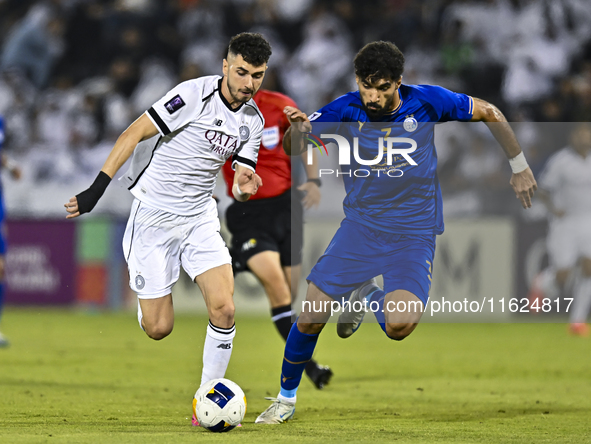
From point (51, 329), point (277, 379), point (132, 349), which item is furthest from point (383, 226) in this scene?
point (51, 329)

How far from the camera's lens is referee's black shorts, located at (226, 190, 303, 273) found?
745 cm

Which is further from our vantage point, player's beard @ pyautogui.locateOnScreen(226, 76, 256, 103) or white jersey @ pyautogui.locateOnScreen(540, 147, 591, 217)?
white jersey @ pyautogui.locateOnScreen(540, 147, 591, 217)

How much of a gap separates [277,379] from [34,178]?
8000 millimetres

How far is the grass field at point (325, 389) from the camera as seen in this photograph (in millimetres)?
4996

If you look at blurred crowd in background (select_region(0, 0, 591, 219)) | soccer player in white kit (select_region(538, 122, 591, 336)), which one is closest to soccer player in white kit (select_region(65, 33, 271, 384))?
soccer player in white kit (select_region(538, 122, 591, 336))

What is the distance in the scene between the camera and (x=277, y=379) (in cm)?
771

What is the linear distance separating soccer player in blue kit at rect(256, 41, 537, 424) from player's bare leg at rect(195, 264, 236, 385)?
1.33 ft

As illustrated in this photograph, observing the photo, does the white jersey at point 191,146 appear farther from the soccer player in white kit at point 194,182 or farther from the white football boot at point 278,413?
the white football boot at point 278,413

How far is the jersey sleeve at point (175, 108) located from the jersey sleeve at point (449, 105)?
146cm

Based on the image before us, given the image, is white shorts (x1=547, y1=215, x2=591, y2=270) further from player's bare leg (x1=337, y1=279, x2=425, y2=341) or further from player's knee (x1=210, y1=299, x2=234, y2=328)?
player's knee (x1=210, y1=299, x2=234, y2=328)

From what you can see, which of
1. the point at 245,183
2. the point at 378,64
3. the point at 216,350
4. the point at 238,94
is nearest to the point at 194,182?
the point at 245,183

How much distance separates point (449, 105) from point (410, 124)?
0.89 feet

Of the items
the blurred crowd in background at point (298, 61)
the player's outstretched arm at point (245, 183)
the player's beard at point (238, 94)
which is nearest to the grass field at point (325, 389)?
the player's outstretched arm at point (245, 183)

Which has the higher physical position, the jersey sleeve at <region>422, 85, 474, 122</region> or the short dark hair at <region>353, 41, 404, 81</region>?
the short dark hair at <region>353, 41, 404, 81</region>
